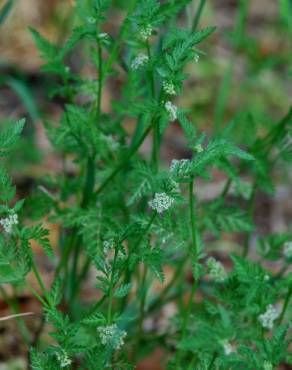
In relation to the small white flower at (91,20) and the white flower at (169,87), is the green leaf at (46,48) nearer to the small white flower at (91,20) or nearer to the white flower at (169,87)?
the small white flower at (91,20)

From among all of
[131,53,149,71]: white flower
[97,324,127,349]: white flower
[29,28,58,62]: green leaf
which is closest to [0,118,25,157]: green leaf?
[131,53,149,71]: white flower

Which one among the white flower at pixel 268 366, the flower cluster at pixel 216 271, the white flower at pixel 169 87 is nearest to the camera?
the white flower at pixel 268 366

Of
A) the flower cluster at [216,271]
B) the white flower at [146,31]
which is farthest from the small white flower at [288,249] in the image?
the white flower at [146,31]

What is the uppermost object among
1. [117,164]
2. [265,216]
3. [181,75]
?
[181,75]

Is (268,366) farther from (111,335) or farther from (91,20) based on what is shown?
(91,20)

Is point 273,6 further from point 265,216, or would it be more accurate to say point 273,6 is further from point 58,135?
point 58,135

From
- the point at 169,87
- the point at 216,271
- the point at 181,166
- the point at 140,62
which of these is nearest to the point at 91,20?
the point at 140,62

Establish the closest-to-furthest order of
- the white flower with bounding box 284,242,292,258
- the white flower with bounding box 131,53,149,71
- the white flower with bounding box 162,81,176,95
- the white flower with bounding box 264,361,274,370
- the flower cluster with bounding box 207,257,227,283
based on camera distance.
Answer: the white flower with bounding box 264,361,274,370
the white flower with bounding box 162,81,176,95
the white flower with bounding box 131,53,149,71
the flower cluster with bounding box 207,257,227,283
the white flower with bounding box 284,242,292,258

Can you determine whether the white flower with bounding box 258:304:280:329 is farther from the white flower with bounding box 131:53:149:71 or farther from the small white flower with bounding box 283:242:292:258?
the white flower with bounding box 131:53:149:71

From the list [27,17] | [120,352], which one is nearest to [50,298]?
[120,352]

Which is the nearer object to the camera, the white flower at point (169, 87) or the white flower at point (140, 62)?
the white flower at point (169, 87)

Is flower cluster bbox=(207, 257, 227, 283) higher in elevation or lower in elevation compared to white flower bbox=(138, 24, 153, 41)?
lower
